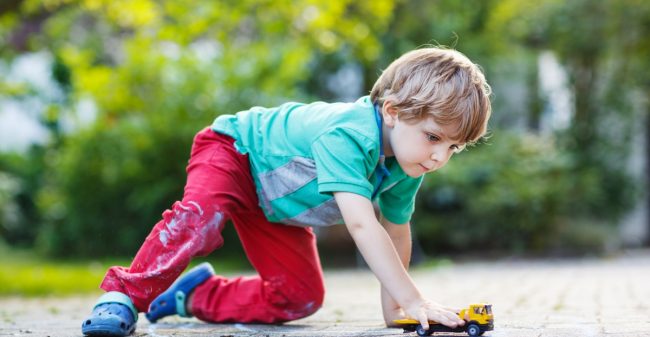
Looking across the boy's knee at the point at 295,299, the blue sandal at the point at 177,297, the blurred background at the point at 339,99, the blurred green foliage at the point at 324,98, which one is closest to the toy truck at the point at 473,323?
the boy's knee at the point at 295,299

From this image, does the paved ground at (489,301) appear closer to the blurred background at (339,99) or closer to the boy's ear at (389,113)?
the boy's ear at (389,113)

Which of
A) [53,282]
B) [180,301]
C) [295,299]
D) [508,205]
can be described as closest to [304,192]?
[295,299]

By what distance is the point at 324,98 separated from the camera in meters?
13.2

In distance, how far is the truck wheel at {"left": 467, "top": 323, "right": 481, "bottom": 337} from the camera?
263cm

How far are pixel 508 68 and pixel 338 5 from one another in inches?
223

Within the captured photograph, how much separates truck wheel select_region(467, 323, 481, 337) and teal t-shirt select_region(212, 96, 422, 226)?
1.77 ft

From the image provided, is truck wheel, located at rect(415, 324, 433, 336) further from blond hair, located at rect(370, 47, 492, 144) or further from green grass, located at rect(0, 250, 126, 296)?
green grass, located at rect(0, 250, 126, 296)

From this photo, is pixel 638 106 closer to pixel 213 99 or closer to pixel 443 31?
pixel 443 31

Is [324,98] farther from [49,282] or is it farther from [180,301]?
[180,301]

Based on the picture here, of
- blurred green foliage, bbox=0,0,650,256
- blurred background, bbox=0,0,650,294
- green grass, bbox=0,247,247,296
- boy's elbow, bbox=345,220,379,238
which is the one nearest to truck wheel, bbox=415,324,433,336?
boy's elbow, bbox=345,220,379,238

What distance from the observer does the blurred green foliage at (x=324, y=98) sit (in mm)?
9875

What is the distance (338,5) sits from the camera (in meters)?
8.87

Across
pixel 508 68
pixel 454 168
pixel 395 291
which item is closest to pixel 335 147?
pixel 395 291

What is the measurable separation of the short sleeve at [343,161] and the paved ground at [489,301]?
1.96 ft
